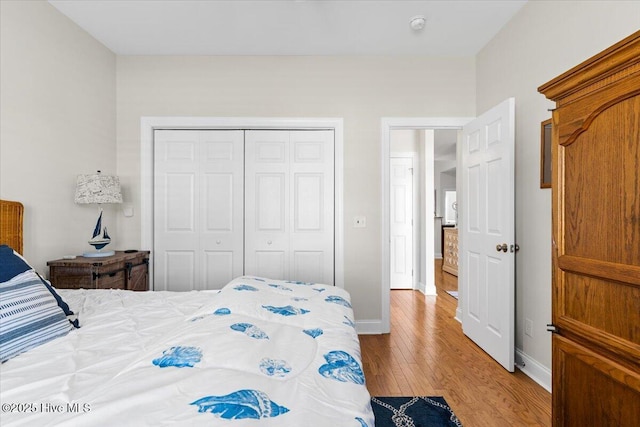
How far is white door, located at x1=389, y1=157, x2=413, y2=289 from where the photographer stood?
5.11m

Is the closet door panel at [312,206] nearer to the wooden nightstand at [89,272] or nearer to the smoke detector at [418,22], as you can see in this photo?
the smoke detector at [418,22]

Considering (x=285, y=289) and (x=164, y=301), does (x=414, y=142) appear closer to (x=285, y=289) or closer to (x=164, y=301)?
(x=285, y=289)

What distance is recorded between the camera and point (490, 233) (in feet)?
8.69

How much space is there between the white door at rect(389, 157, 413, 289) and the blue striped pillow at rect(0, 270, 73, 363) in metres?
4.41

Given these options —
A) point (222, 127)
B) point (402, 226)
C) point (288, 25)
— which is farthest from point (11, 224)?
point (402, 226)

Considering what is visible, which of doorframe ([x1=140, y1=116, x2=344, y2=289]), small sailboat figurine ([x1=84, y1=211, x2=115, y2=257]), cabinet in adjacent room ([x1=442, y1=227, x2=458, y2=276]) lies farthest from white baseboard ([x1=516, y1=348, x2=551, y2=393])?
cabinet in adjacent room ([x1=442, y1=227, x2=458, y2=276])

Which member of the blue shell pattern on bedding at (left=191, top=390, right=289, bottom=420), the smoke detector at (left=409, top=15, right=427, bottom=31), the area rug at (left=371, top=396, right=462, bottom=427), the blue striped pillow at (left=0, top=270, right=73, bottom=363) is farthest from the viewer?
the smoke detector at (left=409, top=15, right=427, bottom=31)

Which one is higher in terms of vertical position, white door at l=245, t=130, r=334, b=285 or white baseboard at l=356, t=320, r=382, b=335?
white door at l=245, t=130, r=334, b=285

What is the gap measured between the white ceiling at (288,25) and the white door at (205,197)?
850mm

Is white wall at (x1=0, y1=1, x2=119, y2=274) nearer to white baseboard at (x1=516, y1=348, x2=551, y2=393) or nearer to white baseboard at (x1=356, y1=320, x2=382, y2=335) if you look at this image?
white baseboard at (x1=356, y1=320, x2=382, y2=335)

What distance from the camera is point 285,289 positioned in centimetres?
179

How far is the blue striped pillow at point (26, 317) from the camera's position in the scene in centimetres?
113

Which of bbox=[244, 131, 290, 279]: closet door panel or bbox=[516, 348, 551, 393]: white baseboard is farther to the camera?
bbox=[244, 131, 290, 279]: closet door panel

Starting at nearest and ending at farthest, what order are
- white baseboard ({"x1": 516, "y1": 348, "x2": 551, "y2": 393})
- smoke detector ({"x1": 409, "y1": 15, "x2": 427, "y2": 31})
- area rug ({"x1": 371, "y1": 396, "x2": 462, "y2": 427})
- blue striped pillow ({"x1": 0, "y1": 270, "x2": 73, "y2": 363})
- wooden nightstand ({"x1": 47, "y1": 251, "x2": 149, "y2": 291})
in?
blue striped pillow ({"x1": 0, "y1": 270, "x2": 73, "y2": 363}) < area rug ({"x1": 371, "y1": 396, "x2": 462, "y2": 427}) < white baseboard ({"x1": 516, "y1": 348, "x2": 551, "y2": 393}) < wooden nightstand ({"x1": 47, "y1": 251, "x2": 149, "y2": 291}) < smoke detector ({"x1": 409, "y1": 15, "x2": 427, "y2": 31})
